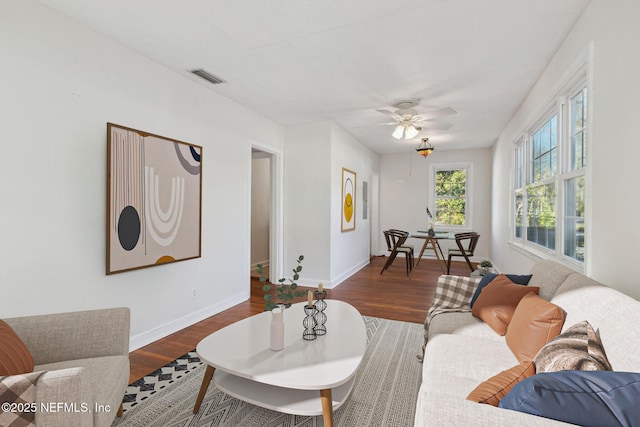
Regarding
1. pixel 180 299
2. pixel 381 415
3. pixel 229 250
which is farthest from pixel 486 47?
pixel 180 299

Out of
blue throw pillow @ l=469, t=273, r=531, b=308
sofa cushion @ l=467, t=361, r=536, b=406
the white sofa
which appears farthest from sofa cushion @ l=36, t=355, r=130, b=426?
blue throw pillow @ l=469, t=273, r=531, b=308

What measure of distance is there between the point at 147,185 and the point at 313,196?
256cm

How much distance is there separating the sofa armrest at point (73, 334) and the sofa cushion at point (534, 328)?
81.1 inches

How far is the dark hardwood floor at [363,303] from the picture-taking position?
2664 mm

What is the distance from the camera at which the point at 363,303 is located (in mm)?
4117

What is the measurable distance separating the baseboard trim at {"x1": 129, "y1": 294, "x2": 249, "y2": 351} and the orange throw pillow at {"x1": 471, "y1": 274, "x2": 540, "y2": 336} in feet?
8.91

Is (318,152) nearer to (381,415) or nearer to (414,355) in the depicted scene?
(414,355)

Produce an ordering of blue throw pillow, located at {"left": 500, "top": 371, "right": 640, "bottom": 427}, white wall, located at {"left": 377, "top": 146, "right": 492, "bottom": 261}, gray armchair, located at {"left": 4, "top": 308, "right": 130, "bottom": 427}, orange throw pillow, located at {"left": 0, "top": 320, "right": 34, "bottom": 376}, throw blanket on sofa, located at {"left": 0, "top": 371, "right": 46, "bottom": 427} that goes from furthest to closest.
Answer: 1. white wall, located at {"left": 377, "top": 146, "right": 492, "bottom": 261}
2. gray armchair, located at {"left": 4, "top": 308, "right": 130, "bottom": 427}
3. orange throw pillow, located at {"left": 0, "top": 320, "right": 34, "bottom": 376}
4. throw blanket on sofa, located at {"left": 0, "top": 371, "right": 46, "bottom": 427}
5. blue throw pillow, located at {"left": 500, "top": 371, "right": 640, "bottom": 427}

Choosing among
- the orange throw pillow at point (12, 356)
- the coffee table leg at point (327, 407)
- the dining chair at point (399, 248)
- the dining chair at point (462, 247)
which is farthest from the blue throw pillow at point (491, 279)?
the dining chair at point (399, 248)

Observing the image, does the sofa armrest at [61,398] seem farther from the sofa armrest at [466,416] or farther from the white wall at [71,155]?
the white wall at [71,155]

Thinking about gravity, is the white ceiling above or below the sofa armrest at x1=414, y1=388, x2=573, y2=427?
above

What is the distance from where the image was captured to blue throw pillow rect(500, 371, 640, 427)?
0.80 meters

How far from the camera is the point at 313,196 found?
4930 mm

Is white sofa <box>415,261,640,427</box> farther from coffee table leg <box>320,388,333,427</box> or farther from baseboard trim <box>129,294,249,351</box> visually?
baseboard trim <box>129,294,249,351</box>
